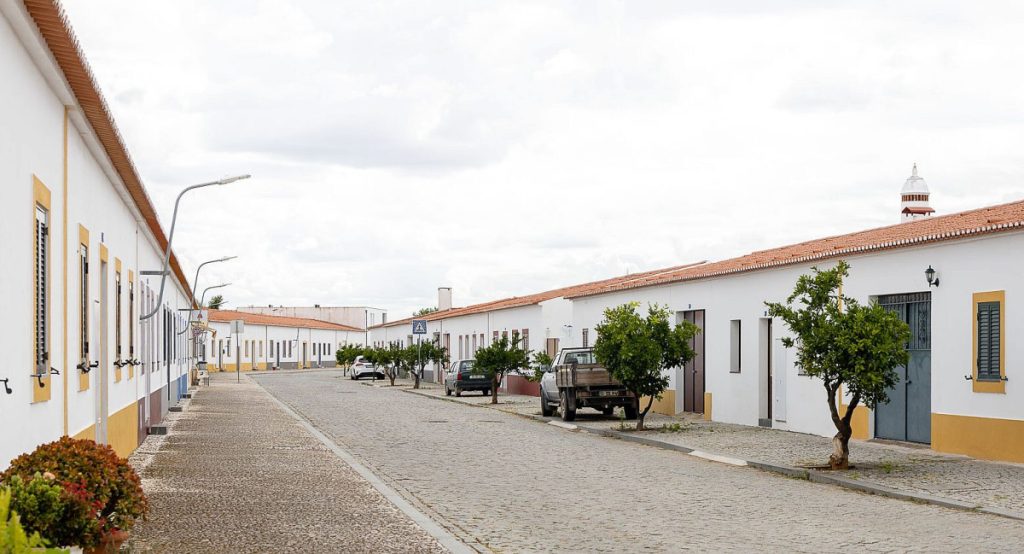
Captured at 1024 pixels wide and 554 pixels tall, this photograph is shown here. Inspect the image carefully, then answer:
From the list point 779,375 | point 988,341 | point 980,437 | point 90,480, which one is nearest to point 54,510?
point 90,480

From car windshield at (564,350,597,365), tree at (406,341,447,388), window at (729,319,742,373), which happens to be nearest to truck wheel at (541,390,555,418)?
car windshield at (564,350,597,365)

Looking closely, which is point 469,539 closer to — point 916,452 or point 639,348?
point 916,452

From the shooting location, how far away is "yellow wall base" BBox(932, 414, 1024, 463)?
16328mm

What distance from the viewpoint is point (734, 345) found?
26234mm

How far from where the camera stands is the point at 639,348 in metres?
23.3

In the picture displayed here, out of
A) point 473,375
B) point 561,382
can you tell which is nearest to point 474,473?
point 561,382

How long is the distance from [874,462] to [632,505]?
558 cm

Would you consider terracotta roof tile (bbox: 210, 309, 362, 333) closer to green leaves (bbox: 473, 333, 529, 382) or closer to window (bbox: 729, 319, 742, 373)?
green leaves (bbox: 473, 333, 529, 382)

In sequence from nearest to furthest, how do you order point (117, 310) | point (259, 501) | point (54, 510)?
point (54, 510)
point (259, 501)
point (117, 310)

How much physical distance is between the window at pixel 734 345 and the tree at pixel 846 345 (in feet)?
31.9

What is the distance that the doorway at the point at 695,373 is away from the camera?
2836cm

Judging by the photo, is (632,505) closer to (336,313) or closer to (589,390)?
(589,390)

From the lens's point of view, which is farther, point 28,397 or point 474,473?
point 474,473

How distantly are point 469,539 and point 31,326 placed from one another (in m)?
4.05
